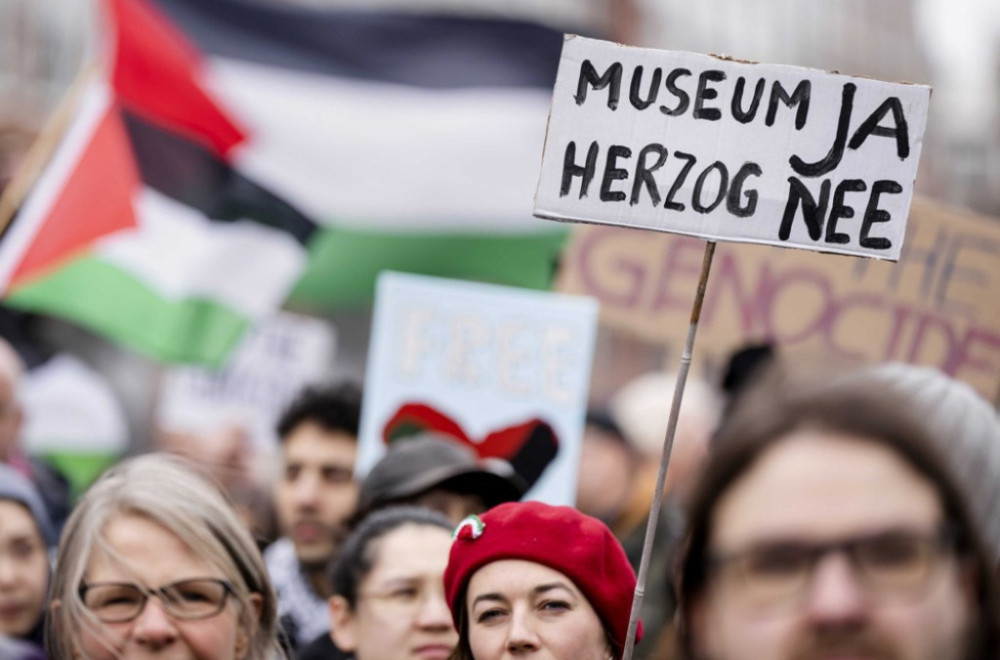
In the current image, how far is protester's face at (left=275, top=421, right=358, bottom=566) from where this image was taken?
15.2 feet

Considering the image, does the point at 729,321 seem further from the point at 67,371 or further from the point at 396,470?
the point at 67,371

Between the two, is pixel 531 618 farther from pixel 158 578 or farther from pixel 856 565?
pixel 856 565

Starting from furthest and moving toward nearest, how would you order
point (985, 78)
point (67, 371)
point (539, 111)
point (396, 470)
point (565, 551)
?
1. point (985, 78)
2. point (539, 111)
3. point (67, 371)
4. point (396, 470)
5. point (565, 551)

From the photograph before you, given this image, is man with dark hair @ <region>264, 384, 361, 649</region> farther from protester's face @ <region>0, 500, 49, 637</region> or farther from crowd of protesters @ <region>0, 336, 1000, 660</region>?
protester's face @ <region>0, 500, 49, 637</region>

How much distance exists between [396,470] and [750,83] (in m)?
1.85

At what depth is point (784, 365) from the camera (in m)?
1.84

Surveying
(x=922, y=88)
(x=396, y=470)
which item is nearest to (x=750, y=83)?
(x=922, y=88)

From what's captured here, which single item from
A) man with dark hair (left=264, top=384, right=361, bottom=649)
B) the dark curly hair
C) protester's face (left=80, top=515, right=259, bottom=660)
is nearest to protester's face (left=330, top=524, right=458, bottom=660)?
protester's face (left=80, top=515, right=259, bottom=660)

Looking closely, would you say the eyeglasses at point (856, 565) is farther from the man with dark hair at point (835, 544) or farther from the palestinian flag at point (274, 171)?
the palestinian flag at point (274, 171)

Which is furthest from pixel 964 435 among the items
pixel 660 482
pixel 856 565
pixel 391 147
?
pixel 391 147

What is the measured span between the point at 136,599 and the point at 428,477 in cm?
104

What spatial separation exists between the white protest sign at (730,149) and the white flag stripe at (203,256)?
3.82 meters

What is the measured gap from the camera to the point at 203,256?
6.37 m

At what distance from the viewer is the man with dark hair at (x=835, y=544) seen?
1593 mm
